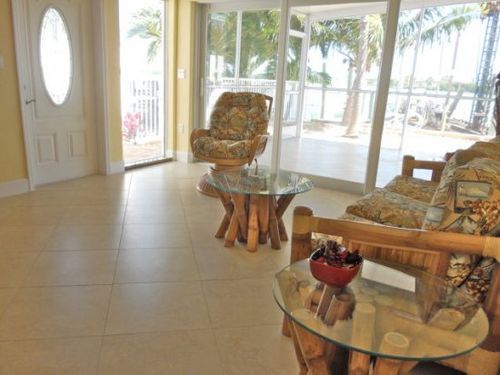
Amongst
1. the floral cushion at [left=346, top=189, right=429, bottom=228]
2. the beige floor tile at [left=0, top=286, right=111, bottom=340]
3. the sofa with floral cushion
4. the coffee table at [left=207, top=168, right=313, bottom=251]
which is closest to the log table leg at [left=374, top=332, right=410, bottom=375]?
the sofa with floral cushion

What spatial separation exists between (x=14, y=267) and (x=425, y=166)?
9.67 ft

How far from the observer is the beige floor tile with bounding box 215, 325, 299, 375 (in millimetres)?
1733

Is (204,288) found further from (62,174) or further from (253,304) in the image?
(62,174)

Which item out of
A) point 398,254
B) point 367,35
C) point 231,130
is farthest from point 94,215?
point 367,35

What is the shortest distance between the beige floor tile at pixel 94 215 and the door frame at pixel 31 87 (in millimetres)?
863

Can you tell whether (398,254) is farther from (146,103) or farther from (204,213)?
(146,103)

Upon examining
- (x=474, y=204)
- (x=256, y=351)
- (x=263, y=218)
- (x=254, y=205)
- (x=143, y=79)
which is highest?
(x=143, y=79)

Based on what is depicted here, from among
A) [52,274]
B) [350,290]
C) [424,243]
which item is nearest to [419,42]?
[424,243]

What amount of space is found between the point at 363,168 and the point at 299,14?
6.20 ft

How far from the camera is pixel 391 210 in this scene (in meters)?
2.36

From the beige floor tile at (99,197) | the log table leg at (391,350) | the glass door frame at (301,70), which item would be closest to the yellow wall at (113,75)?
the beige floor tile at (99,197)

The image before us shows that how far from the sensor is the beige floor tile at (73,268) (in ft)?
7.67

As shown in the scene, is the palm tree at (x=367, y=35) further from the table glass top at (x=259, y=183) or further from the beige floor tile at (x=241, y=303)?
the beige floor tile at (x=241, y=303)

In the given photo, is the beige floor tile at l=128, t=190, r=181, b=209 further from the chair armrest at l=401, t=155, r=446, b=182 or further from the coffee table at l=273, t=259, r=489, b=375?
the coffee table at l=273, t=259, r=489, b=375
